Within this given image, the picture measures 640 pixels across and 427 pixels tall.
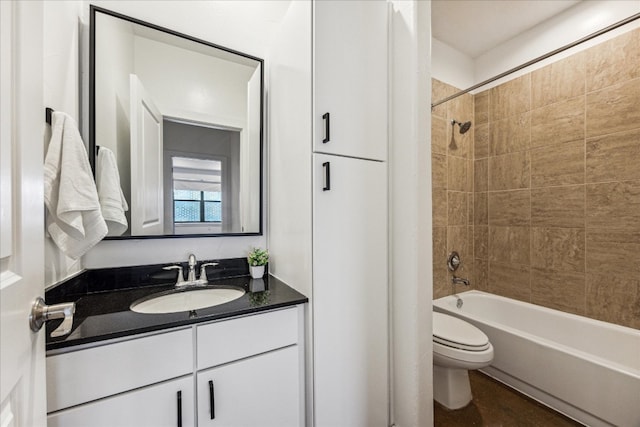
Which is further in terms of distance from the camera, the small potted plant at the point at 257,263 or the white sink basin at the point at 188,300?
the small potted plant at the point at 257,263

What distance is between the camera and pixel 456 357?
1493mm

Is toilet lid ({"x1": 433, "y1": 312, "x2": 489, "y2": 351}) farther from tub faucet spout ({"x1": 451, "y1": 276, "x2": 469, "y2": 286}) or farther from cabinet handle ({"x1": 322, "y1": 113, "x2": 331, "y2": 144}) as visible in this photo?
cabinet handle ({"x1": 322, "y1": 113, "x2": 331, "y2": 144})

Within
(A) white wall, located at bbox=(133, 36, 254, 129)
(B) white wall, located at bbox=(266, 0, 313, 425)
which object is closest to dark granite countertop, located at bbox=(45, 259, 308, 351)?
(B) white wall, located at bbox=(266, 0, 313, 425)

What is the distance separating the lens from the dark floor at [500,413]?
4.94ft

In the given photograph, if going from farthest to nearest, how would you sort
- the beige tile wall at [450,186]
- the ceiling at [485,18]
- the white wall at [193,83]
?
1. the beige tile wall at [450,186]
2. the ceiling at [485,18]
3. the white wall at [193,83]

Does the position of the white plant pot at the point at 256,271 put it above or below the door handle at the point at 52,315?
below

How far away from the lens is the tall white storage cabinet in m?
1.08

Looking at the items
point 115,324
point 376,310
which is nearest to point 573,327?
point 376,310

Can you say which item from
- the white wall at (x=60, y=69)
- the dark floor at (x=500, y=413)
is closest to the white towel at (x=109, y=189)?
the white wall at (x=60, y=69)

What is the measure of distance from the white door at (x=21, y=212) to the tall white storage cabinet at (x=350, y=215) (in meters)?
0.77

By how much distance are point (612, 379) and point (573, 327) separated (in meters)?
0.61

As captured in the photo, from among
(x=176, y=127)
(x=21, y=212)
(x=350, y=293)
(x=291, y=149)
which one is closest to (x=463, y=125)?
(x=291, y=149)

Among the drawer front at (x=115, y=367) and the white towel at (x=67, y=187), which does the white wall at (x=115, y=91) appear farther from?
the drawer front at (x=115, y=367)

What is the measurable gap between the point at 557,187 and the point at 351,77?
1.93 m
